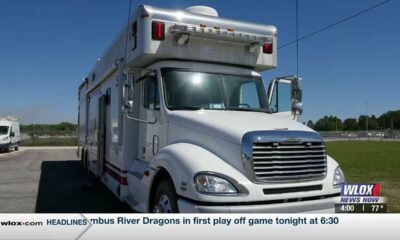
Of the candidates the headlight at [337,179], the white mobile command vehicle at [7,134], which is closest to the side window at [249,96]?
the headlight at [337,179]

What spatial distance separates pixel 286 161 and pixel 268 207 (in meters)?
0.58

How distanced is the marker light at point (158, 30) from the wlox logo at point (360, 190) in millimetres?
3261

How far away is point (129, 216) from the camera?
4.51 m

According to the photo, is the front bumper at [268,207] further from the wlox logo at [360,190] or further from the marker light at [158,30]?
the marker light at [158,30]

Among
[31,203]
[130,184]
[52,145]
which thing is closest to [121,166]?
[130,184]

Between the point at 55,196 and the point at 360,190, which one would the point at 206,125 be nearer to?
the point at 360,190

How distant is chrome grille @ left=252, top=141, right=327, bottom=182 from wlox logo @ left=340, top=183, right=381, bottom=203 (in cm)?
39

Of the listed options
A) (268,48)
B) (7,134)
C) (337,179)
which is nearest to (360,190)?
(337,179)

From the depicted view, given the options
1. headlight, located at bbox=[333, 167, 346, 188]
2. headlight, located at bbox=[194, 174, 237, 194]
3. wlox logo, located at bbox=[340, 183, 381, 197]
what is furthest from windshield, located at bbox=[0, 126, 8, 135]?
wlox logo, located at bbox=[340, 183, 381, 197]

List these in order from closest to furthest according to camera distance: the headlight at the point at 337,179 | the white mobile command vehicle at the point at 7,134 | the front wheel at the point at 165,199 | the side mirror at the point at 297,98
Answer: the front wheel at the point at 165,199, the headlight at the point at 337,179, the side mirror at the point at 297,98, the white mobile command vehicle at the point at 7,134

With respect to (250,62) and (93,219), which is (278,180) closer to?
(93,219)

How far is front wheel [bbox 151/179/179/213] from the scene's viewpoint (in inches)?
196

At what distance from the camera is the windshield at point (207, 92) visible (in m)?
6.02

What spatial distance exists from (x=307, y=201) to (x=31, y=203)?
6117mm
